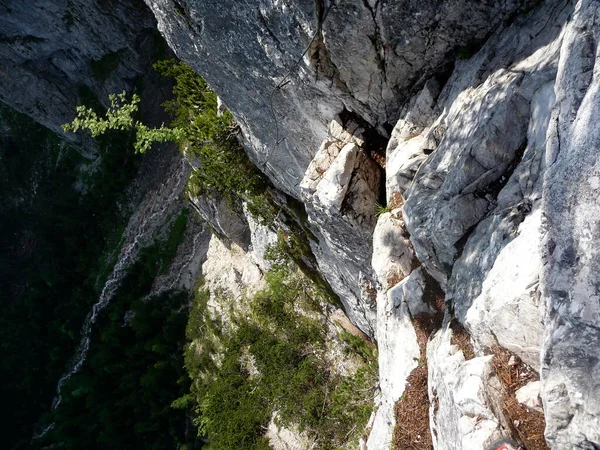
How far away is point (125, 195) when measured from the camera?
62.1ft

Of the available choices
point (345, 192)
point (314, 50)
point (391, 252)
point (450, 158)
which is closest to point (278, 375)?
point (345, 192)

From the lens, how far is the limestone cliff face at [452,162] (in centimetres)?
293

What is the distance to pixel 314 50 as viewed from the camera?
5.46m

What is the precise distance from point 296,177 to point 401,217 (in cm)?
318

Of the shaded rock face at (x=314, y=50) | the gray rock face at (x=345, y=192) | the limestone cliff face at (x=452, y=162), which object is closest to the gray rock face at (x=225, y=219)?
the shaded rock face at (x=314, y=50)

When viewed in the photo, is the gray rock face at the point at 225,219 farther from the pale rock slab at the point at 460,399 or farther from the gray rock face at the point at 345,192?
the pale rock slab at the point at 460,399

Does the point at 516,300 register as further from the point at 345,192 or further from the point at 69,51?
the point at 69,51

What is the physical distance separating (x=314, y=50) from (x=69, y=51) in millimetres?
16169

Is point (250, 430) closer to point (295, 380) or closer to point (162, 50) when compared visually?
point (295, 380)

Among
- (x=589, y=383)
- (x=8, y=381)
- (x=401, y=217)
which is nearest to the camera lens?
(x=589, y=383)

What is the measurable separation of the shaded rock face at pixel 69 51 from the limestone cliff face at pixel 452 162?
35.9ft

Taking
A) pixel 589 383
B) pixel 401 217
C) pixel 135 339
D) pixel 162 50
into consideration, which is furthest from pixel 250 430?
pixel 162 50

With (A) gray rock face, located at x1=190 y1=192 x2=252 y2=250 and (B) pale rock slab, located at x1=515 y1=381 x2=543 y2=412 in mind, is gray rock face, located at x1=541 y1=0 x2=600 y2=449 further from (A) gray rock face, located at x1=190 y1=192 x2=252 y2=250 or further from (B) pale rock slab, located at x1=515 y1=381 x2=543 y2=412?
(A) gray rock face, located at x1=190 y1=192 x2=252 y2=250

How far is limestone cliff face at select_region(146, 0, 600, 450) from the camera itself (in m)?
2.93
